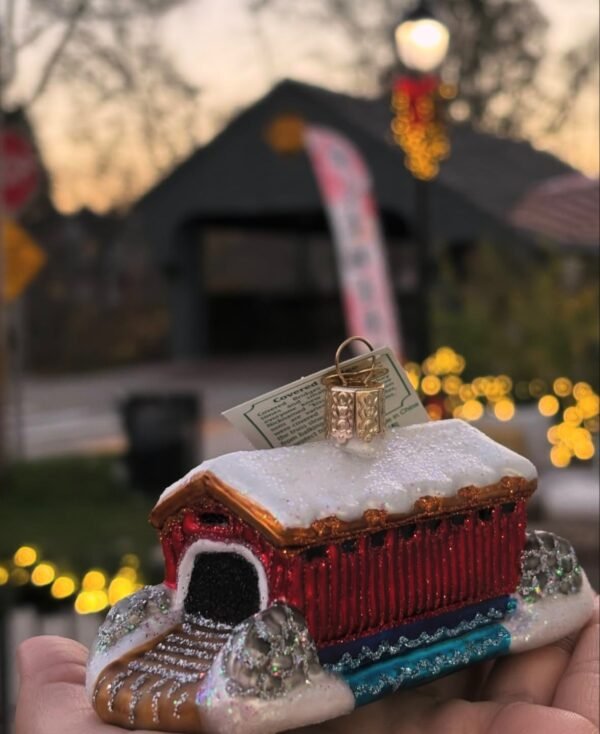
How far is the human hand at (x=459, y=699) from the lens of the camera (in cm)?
137

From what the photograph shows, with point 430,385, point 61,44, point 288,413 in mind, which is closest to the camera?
point 288,413

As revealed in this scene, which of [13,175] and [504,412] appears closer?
[504,412]

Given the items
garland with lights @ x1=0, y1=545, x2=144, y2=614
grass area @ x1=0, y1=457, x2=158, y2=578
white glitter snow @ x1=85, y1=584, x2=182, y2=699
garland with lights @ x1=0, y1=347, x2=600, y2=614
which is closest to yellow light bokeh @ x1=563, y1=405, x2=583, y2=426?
garland with lights @ x1=0, y1=347, x2=600, y2=614

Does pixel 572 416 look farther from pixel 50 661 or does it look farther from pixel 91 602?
pixel 50 661

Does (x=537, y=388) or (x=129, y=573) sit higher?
(x=129, y=573)

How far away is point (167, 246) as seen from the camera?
15.2 metres

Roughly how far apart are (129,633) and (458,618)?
47 centimetres

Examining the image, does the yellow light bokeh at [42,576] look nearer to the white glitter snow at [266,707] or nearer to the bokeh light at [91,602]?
the bokeh light at [91,602]

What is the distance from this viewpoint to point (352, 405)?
4.51 feet

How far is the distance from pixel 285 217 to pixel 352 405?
14376 millimetres

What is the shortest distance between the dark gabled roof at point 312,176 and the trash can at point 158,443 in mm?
4445

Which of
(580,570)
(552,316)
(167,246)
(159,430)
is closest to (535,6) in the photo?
(552,316)

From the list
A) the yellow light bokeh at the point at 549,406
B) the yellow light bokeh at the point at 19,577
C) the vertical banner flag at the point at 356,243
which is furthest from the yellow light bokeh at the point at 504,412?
the yellow light bokeh at the point at 19,577

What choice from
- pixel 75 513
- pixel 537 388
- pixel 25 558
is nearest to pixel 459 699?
pixel 25 558
